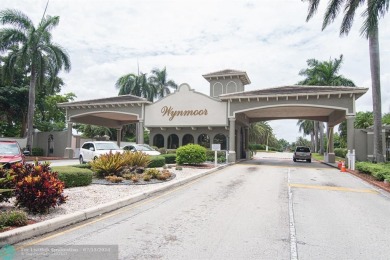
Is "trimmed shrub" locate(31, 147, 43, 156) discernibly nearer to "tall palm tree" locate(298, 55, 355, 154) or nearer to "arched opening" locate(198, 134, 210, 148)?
"arched opening" locate(198, 134, 210, 148)

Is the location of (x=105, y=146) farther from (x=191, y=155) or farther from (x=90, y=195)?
(x=90, y=195)

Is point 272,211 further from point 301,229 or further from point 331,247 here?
point 331,247

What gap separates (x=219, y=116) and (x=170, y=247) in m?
22.4

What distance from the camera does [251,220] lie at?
720cm

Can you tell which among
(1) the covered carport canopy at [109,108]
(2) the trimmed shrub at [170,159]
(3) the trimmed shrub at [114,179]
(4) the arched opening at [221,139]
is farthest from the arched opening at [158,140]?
(3) the trimmed shrub at [114,179]

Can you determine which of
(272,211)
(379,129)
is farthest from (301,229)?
(379,129)

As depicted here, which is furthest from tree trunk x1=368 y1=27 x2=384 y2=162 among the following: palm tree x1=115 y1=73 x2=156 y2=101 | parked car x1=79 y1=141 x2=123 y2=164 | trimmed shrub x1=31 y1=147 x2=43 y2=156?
palm tree x1=115 y1=73 x2=156 y2=101

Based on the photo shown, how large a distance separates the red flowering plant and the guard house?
1961 centimetres

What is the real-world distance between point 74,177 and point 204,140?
19.9 meters

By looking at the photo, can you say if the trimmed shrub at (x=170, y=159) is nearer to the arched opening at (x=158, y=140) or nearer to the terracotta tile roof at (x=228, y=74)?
the arched opening at (x=158, y=140)

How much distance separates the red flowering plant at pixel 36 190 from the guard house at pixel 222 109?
64.3 feet

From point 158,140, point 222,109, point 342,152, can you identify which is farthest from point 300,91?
Result: point 342,152

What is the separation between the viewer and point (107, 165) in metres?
12.8

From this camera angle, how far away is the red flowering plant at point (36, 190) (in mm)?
6676
